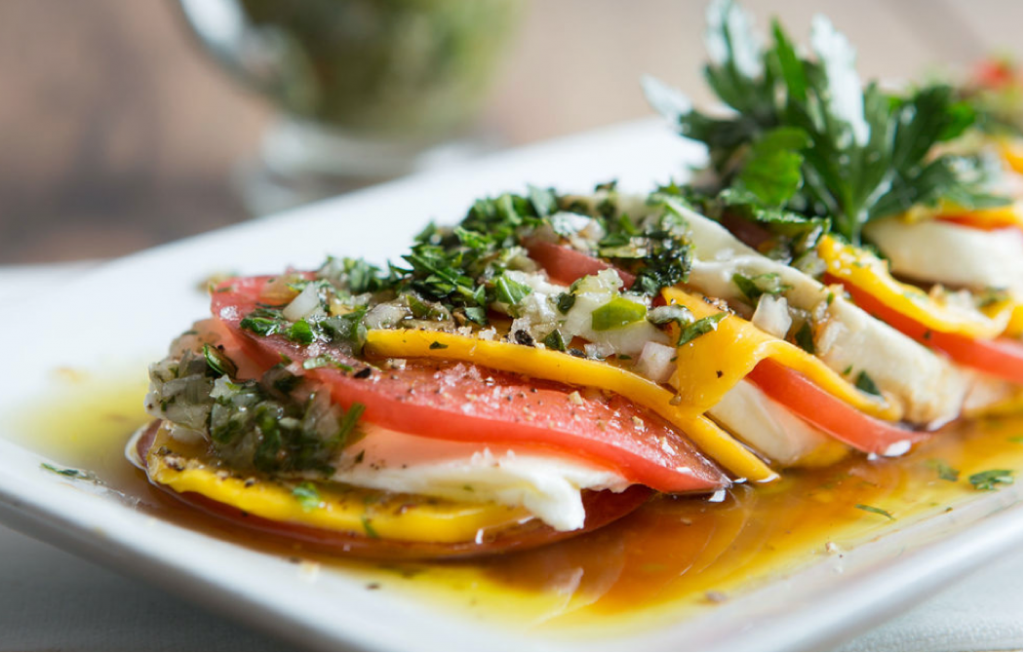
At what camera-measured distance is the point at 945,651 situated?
1992mm

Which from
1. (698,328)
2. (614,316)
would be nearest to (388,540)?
(614,316)

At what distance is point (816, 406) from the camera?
2.39 meters

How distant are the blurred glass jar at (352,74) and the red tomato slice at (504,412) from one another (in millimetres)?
2519

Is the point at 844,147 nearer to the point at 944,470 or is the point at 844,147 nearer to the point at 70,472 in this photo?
the point at 944,470

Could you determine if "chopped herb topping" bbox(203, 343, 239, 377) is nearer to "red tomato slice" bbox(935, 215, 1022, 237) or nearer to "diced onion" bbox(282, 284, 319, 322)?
"diced onion" bbox(282, 284, 319, 322)

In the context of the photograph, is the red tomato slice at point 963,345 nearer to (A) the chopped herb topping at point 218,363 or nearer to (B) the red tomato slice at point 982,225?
(B) the red tomato slice at point 982,225

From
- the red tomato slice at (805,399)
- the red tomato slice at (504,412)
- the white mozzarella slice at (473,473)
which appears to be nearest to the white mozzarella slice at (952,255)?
the red tomato slice at (805,399)

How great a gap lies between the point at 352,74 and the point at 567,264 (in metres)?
2.49

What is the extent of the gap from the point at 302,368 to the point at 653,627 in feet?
2.82

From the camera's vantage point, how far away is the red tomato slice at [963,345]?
2.61 m

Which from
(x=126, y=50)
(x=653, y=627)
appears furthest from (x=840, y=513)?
(x=126, y=50)

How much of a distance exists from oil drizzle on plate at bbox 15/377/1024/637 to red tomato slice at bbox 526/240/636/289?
0.56 m

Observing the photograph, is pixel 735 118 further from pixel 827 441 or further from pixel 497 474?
pixel 497 474

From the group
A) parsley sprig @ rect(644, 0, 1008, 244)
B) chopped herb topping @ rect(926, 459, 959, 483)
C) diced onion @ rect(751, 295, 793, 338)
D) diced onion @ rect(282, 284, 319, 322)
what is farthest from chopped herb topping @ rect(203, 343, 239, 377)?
chopped herb topping @ rect(926, 459, 959, 483)
